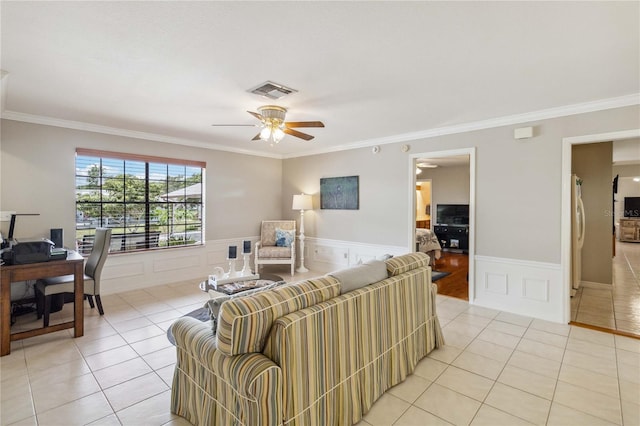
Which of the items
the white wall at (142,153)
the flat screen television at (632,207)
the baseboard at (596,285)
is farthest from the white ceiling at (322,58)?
the flat screen television at (632,207)

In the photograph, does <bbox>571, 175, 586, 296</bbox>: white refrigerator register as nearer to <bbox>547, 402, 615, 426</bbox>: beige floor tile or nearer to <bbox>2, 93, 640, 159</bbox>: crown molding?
<bbox>2, 93, 640, 159</bbox>: crown molding

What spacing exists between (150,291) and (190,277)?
0.79 m

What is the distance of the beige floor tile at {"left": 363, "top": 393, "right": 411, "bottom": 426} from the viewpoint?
1.94 metres

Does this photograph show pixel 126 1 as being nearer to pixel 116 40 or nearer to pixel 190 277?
pixel 116 40

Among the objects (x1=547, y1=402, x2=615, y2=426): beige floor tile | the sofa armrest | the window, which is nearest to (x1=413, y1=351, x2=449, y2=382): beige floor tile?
(x1=547, y1=402, x2=615, y2=426): beige floor tile

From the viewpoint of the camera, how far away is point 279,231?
20.0 feet

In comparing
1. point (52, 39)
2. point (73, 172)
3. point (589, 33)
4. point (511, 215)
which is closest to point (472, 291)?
point (511, 215)

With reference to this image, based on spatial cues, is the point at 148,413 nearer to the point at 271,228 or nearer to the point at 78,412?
the point at 78,412

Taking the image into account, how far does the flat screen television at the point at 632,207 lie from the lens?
1034cm

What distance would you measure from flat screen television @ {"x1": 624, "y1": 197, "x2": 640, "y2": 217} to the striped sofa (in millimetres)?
12840

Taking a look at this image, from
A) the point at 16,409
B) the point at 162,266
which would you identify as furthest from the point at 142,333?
the point at 162,266

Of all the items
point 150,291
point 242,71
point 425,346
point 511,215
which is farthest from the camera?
point 150,291

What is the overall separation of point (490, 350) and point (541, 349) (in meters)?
0.50

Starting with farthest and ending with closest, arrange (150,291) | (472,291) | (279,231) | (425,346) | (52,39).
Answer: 1. (279,231)
2. (150,291)
3. (472,291)
4. (425,346)
5. (52,39)
